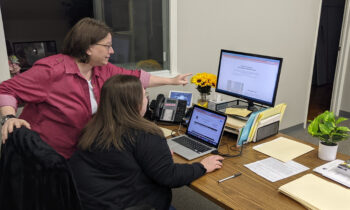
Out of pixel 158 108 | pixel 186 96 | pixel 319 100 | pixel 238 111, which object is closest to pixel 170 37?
pixel 186 96

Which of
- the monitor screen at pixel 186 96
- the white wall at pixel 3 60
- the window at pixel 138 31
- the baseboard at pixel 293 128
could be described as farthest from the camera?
the baseboard at pixel 293 128

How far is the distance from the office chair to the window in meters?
1.67

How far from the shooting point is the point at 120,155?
1.20 m

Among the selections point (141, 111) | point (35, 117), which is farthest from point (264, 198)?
point (35, 117)

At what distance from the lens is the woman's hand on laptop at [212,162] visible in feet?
4.74

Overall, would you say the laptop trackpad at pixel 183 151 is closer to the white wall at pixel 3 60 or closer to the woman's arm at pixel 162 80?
the woman's arm at pixel 162 80

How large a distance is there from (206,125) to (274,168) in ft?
1.52

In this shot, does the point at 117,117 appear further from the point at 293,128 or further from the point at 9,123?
the point at 293,128

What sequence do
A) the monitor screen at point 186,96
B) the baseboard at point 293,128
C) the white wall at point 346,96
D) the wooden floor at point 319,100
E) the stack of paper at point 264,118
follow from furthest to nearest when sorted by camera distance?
the wooden floor at point 319,100, the white wall at point 346,96, the baseboard at point 293,128, the monitor screen at point 186,96, the stack of paper at point 264,118

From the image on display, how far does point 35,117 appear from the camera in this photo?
5.32 feet

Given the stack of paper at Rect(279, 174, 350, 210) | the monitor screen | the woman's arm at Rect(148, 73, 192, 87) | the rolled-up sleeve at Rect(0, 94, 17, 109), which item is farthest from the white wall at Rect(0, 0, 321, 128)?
the stack of paper at Rect(279, 174, 350, 210)

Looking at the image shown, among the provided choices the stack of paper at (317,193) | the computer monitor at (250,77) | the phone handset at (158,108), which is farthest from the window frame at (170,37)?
the stack of paper at (317,193)

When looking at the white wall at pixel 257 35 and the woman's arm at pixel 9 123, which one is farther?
the white wall at pixel 257 35

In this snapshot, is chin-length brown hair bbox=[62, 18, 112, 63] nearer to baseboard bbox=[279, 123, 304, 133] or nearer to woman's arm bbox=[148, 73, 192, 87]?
woman's arm bbox=[148, 73, 192, 87]
